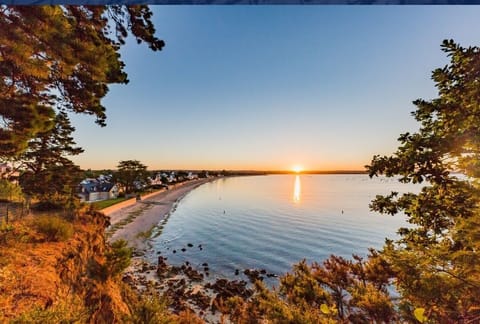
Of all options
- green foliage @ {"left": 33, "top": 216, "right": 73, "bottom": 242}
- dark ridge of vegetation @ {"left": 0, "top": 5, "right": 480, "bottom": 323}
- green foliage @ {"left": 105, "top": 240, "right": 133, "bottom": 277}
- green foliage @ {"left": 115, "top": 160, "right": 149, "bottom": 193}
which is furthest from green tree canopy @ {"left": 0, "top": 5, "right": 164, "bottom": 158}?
green foliage @ {"left": 115, "top": 160, "right": 149, "bottom": 193}

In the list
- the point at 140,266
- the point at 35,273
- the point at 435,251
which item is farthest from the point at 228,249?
the point at 435,251

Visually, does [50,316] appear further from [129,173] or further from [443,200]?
[129,173]

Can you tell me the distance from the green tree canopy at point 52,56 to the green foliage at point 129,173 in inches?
1482

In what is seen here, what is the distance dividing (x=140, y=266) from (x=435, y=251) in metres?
13.3

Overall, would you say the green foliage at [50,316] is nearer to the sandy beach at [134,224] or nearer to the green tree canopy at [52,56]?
the green tree canopy at [52,56]

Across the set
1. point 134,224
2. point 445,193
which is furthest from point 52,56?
point 134,224

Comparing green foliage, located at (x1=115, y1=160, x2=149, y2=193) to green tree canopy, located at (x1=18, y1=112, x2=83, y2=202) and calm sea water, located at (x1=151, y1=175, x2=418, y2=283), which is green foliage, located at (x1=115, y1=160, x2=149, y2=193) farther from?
green tree canopy, located at (x1=18, y1=112, x2=83, y2=202)

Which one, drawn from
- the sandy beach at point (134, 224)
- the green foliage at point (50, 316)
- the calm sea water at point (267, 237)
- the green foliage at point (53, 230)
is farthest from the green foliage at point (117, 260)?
the sandy beach at point (134, 224)

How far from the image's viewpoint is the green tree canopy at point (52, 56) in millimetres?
2314

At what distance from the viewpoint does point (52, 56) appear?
279 centimetres

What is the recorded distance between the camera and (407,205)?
10.3ft

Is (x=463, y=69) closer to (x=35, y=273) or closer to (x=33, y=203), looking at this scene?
(x=35, y=273)

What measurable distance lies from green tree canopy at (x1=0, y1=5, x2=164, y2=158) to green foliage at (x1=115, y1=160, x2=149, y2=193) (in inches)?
1482

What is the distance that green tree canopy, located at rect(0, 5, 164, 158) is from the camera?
2.31 m
